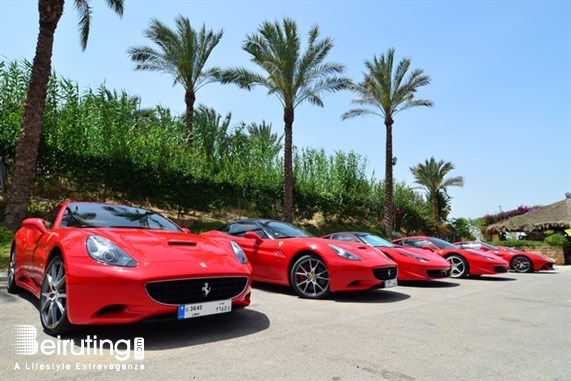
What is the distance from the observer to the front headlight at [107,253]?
11.3 feet

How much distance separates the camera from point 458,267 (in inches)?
431

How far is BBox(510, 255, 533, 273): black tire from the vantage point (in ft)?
46.9

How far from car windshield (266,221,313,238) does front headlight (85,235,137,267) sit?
11.5ft

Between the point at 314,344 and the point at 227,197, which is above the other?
the point at 227,197

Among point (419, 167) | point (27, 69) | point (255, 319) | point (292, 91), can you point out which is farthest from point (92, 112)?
point (419, 167)

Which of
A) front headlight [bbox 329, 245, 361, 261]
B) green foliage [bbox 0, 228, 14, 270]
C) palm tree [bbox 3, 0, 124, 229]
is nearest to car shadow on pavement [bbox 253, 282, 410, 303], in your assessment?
front headlight [bbox 329, 245, 361, 261]

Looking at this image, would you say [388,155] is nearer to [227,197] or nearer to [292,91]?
[292,91]

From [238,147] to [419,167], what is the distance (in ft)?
68.6

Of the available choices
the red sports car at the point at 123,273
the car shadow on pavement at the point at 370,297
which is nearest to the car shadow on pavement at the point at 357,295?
the car shadow on pavement at the point at 370,297

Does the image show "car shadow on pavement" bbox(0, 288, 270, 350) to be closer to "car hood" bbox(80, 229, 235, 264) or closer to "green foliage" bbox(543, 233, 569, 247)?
"car hood" bbox(80, 229, 235, 264)

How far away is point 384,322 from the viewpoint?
464cm

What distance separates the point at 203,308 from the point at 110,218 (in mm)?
1899

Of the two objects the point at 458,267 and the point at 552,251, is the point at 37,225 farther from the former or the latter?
the point at 552,251

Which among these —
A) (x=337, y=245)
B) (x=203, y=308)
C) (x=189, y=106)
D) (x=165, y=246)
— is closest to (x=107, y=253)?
(x=165, y=246)
